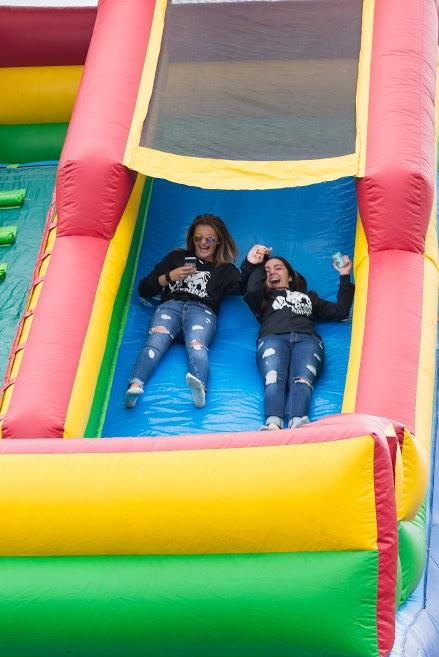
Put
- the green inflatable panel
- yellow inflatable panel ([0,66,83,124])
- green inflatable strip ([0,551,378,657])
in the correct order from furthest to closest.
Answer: yellow inflatable panel ([0,66,83,124])
the green inflatable panel
green inflatable strip ([0,551,378,657])

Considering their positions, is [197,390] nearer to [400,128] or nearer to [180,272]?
[180,272]

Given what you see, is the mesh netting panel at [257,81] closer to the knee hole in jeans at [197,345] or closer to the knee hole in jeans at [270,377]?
the knee hole in jeans at [197,345]

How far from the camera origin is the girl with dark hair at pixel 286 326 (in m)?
4.50

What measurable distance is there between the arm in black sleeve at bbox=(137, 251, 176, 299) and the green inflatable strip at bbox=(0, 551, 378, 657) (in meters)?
1.60

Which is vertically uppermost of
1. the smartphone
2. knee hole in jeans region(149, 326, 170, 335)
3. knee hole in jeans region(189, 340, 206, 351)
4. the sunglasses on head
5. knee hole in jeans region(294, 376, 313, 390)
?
the sunglasses on head

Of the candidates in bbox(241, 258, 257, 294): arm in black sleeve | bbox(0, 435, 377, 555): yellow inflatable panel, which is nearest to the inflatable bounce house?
bbox(0, 435, 377, 555): yellow inflatable panel

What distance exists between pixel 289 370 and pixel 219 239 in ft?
2.45

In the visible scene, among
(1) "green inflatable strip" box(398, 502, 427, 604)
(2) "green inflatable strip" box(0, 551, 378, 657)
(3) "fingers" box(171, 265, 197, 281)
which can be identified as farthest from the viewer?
(3) "fingers" box(171, 265, 197, 281)

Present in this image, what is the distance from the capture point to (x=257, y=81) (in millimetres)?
5109

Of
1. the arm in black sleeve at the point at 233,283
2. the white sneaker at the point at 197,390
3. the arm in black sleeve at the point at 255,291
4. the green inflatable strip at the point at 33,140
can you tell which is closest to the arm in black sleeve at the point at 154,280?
the arm in black sleeve at the point at 233,283

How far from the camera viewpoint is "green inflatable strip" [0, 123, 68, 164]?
6.00 m

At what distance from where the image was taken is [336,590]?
134 inches

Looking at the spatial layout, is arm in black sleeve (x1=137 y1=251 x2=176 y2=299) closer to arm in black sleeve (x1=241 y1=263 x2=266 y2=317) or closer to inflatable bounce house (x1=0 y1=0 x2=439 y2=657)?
inflatable bounce house (x1=0 y1=0 x2=439 y2=657)

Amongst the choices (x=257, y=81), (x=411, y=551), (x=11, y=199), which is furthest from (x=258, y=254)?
(x=411, y=551)
